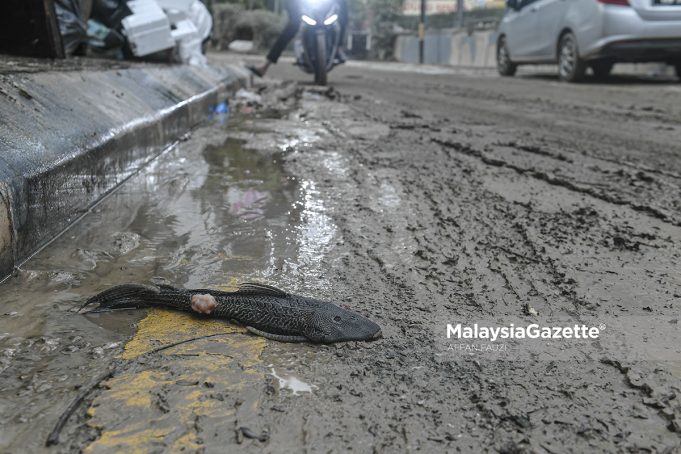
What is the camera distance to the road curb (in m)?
2.12

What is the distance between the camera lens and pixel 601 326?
5.61 ft

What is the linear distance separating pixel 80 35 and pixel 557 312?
5.32m

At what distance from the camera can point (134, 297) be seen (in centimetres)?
184

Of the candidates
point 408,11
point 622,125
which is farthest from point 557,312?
point 408,11

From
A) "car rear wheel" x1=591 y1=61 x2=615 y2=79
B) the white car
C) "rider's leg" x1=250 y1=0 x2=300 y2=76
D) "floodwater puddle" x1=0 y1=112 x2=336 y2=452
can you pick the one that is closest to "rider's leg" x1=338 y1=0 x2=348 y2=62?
"rider's leg" x1=250 y1=0 x2=300 y2=76

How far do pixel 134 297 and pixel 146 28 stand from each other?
5386 millimetres

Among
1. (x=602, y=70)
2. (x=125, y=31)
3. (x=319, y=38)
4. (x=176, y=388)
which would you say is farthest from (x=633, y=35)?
(x=176, y=388)

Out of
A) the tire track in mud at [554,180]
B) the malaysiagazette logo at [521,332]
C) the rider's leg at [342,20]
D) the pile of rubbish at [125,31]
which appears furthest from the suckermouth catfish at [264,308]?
the rider's leg at [342,20]

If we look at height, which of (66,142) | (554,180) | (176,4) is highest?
(176,4)

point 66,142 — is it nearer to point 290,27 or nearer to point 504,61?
point 290,27

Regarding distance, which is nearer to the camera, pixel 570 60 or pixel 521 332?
pixel 521 332

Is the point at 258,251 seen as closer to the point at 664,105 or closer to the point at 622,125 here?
the point at 622,125

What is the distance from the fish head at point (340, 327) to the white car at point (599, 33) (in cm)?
763

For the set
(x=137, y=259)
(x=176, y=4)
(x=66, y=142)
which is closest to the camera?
(x=137, y=259)
